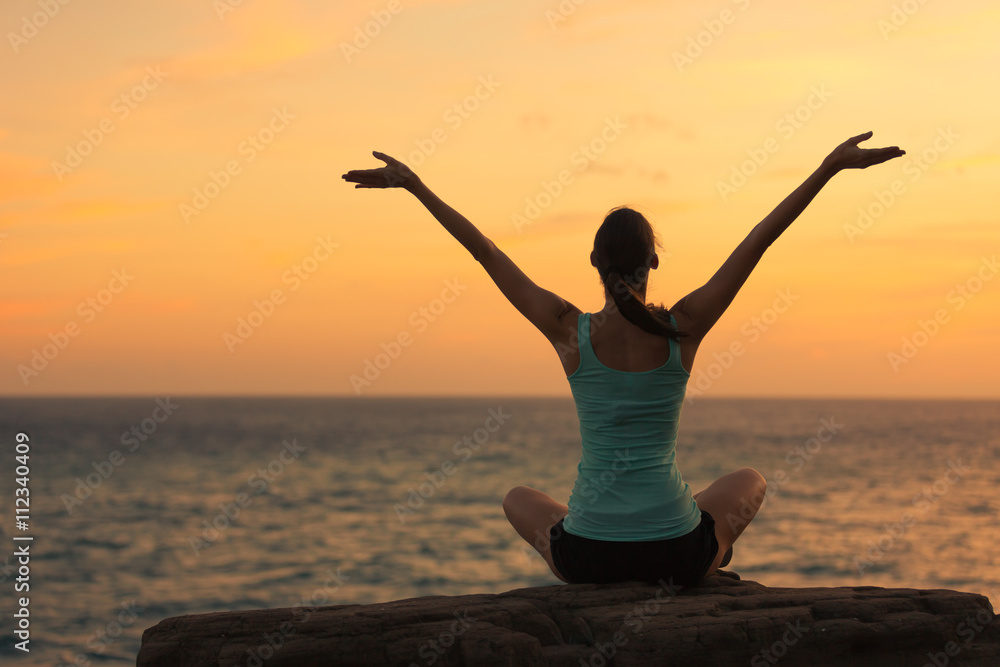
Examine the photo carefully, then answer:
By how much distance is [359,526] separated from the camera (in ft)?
84.4

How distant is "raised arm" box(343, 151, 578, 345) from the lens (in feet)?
12.6

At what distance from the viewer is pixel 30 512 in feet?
92.9

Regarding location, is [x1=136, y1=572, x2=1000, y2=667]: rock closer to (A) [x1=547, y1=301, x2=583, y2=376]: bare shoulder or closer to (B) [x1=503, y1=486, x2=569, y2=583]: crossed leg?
(B) [x1=503, y1=486, x2=569, y2=583]: crossed leg

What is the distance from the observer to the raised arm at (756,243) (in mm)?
3748

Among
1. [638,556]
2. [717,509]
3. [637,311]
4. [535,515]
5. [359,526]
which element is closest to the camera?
[637,311]

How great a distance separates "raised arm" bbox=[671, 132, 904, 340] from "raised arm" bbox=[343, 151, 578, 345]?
54 cm

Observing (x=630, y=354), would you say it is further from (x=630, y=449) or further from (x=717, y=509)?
(x=717, y=509)

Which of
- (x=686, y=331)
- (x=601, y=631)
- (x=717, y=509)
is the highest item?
(x=686, y=331)

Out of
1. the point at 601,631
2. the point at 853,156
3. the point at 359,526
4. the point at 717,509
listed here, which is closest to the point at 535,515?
the point at 601,631

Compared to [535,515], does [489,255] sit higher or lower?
higher

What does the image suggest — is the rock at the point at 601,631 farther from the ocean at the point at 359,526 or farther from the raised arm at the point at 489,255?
the ocean at the point at 359,526

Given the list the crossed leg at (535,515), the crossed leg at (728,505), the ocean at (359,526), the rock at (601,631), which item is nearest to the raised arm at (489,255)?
the crossed leg at (535,515)

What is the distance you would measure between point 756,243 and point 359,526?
23.4m

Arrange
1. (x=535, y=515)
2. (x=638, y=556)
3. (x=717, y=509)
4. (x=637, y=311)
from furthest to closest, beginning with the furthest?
1. (x=535, y=515)
2. (x=717, y=509)
3. (x=638, y=556)
4. (x=637, y=311)
